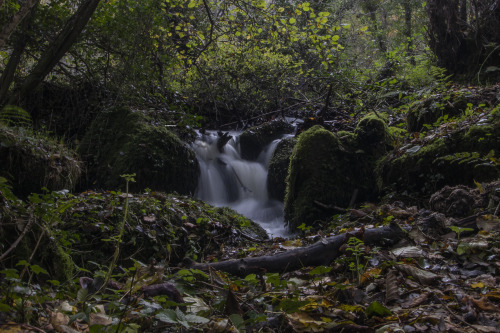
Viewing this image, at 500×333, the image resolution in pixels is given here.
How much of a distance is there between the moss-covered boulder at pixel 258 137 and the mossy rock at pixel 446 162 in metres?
4.57

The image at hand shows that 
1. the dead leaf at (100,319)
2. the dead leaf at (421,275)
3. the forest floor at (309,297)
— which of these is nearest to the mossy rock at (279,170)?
the forest floor at (309,297)

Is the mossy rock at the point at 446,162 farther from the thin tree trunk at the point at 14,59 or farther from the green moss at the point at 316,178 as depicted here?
the thin tree trunk at the point at 14,59

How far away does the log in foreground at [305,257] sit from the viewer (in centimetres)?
280

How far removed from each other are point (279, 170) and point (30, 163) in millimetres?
5023

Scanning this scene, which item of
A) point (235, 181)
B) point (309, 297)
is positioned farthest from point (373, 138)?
point (309, 297)

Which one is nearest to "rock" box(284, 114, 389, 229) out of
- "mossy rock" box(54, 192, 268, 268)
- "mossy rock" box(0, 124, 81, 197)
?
"mossy rock" box(54, 192, 268, 268)

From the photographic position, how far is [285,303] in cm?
178

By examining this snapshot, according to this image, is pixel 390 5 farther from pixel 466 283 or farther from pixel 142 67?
pixel 466 283

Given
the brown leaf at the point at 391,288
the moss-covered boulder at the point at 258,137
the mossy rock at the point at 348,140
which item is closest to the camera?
the brown leaf at the point at 391,288

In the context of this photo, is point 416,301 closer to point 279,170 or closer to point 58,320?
point 58,320

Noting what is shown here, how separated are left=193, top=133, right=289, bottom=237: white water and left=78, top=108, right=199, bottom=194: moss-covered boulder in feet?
2.05

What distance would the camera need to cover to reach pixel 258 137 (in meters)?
9.97

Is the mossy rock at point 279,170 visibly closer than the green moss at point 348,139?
No

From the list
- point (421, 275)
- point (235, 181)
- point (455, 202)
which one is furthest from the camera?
point (235, 181)
